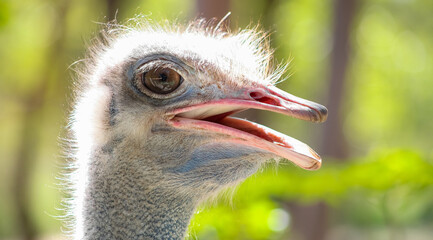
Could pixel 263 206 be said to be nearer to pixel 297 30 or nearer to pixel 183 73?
pixel 183 73

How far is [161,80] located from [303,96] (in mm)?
15883

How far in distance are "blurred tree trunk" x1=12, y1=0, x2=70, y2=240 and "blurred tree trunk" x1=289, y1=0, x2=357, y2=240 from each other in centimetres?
510

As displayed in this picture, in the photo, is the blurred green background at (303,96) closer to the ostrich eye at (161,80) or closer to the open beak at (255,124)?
the open beak at (255,124)

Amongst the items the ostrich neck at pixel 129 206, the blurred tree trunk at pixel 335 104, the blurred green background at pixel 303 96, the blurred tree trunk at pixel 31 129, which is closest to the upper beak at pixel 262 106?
the ostrich neck at pixel 129 206

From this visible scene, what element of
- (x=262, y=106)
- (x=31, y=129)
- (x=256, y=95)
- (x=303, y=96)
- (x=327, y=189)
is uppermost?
(x=303, y=96)

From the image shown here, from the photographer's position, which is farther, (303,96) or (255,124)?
(303,96)

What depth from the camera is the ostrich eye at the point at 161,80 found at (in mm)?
2578

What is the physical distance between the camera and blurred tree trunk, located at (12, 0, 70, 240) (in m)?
11.5

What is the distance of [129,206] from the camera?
8.63 feet

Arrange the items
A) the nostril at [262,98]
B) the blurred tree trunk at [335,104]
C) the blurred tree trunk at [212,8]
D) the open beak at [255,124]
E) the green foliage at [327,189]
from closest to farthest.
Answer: the open beak at [255,124] → the nostril at [262,98] → the green foliage at [327,189] → the blurred tree trunk at [212,8] → the blurred tree trunk at [335,104]

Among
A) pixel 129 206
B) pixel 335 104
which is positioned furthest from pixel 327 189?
pixel 335 104

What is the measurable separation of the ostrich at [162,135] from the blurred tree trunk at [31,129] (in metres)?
9.06

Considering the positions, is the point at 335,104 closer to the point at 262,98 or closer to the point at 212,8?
the point at 212,8

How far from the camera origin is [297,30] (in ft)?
52.7
